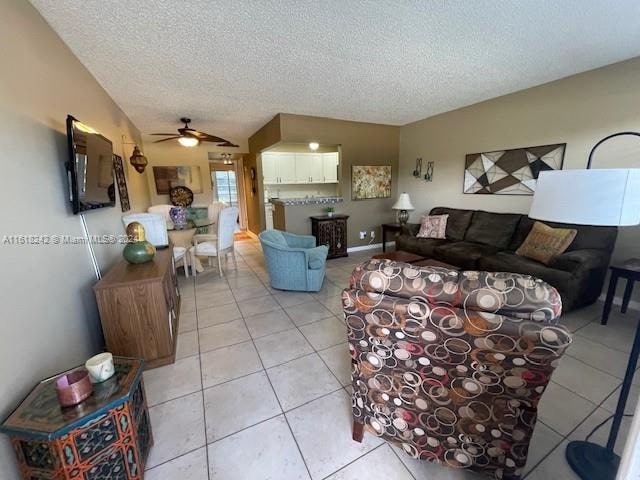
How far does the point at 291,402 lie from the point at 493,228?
3321 millimetres

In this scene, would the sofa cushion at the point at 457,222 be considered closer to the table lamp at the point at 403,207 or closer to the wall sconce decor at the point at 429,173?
the table lamp at the point at 403,207

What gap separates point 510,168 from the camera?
3.43 m

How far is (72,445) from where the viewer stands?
2.94 ft

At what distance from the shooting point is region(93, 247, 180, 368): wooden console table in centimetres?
172

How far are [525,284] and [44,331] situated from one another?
2.18 metres

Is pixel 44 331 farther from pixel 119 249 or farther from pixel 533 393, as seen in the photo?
pixel 533 393

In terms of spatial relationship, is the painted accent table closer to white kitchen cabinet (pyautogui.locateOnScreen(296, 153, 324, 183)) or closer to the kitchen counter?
the kitchen counter

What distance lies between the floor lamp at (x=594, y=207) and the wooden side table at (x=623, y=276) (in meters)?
1.62

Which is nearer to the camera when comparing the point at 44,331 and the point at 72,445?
the point at 72,445

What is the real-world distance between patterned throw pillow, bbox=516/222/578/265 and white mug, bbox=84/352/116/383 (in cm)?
356

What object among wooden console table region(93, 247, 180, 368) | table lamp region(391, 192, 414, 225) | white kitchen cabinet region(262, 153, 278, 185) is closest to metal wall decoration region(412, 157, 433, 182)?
table lamp region(391, 192, 414, 225)

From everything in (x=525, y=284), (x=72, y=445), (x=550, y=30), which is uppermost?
(x=550, y=30)

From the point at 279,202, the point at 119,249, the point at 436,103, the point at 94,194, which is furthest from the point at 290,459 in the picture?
the point at 436,103

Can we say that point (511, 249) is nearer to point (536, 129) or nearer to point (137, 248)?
point (536, 129)
